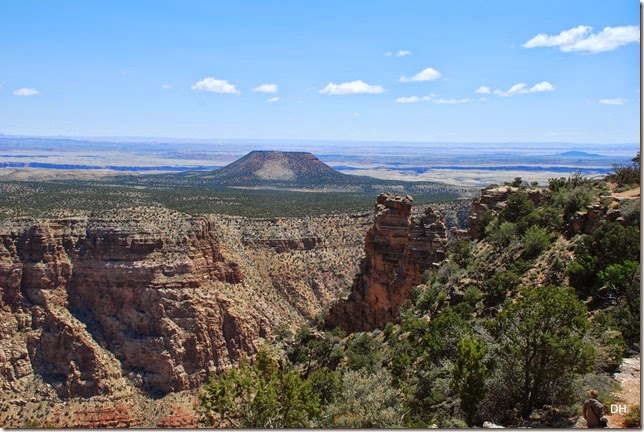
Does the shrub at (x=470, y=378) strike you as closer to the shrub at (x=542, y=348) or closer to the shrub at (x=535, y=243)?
the shrub at (x=542, y=348)

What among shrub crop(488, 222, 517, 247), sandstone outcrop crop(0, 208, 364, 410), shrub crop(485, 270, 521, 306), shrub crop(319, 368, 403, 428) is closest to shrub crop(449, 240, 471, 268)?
shrub crop(488, 222, 517, 247)

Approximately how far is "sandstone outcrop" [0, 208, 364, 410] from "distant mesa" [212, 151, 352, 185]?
8983cm

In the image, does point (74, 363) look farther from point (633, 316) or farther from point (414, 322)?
point (633, 316)

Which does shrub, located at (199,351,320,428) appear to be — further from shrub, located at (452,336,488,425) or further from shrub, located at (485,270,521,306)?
shrub, located at (485,270,521,306)

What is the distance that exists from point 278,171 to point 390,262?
410 ft

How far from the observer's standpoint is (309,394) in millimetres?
17719

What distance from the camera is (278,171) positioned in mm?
162250

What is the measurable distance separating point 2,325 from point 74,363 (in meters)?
6.03

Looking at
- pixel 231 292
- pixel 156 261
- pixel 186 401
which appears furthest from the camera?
pixel 231 292

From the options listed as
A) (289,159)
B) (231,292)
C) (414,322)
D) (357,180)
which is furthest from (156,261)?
(289,159)

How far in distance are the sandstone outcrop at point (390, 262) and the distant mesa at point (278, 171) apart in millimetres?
103887

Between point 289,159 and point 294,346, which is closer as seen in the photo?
point 294,346

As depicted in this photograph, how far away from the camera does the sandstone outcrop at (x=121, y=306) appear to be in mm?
45938

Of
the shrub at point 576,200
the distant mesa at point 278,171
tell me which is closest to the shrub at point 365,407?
the shrub at point 576,200
